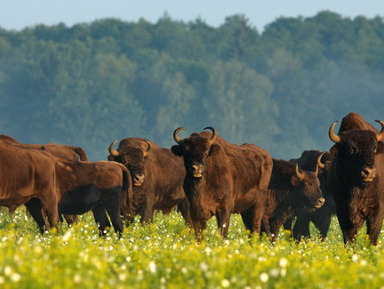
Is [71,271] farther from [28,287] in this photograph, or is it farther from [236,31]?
[236,31]

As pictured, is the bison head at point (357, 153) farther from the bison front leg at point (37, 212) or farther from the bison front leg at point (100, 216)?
the bison front leg at point (37, 212)

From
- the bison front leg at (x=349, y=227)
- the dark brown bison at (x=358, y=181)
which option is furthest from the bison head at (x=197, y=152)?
the bison front leg at (x=349, y=227)

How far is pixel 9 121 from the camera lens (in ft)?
387

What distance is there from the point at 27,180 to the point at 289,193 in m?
5.79

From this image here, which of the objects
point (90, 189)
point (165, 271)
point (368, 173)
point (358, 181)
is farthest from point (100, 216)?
point (165, 271)

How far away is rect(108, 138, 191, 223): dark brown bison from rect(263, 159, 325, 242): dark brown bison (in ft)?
5.66

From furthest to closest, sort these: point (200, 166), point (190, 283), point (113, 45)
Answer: point (113, 45) → point (200, 166) → point (190, 283)

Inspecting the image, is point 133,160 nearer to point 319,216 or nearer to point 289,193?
point 289,193

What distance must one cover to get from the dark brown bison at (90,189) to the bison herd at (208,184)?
0.05 ft

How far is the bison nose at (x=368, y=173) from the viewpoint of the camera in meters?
12.7

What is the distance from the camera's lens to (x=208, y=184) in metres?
14.8

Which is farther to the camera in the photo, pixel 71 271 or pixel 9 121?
pixel 9 121

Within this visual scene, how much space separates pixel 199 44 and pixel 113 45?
15720 mm

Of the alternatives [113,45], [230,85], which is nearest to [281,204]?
[230,85]
